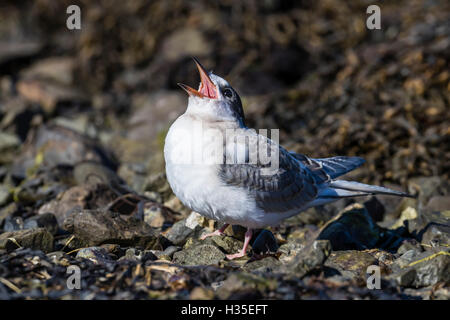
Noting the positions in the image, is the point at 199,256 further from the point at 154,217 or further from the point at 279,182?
the point at 154,217

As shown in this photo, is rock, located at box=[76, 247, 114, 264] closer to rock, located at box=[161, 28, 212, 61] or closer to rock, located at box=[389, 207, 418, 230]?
rock, located at box=[389, 207, 418, 230]

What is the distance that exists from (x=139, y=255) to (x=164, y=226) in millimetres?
848

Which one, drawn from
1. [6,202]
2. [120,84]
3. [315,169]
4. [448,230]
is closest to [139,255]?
[315,169]

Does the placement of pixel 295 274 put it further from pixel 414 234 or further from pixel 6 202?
pixel 6 202

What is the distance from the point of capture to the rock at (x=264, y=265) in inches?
161

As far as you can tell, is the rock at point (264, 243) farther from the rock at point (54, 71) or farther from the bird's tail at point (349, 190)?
the rock at point (54, 71)

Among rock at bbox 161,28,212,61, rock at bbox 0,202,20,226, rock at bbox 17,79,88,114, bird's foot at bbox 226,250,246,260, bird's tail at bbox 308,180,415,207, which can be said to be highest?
rock at bbox 161,28,212,61

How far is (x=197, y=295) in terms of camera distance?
3.54 m

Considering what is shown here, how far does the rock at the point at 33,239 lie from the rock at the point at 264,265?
60.8 inches

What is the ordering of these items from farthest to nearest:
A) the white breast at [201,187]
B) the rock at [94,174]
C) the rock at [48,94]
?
the rock at [48,94] → the rock at [94,174] → the white breast at [201,187]

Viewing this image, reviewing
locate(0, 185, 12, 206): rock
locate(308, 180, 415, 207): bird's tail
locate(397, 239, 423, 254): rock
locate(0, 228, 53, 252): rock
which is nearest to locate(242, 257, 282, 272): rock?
locate(308, 180, 415, 207): bird's tail

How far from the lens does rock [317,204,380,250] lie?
484 cm

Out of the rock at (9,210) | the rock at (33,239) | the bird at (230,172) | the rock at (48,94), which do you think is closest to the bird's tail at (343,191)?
the bird at (230,172)

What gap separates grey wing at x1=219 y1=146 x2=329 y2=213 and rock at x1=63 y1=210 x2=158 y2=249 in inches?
35.0
